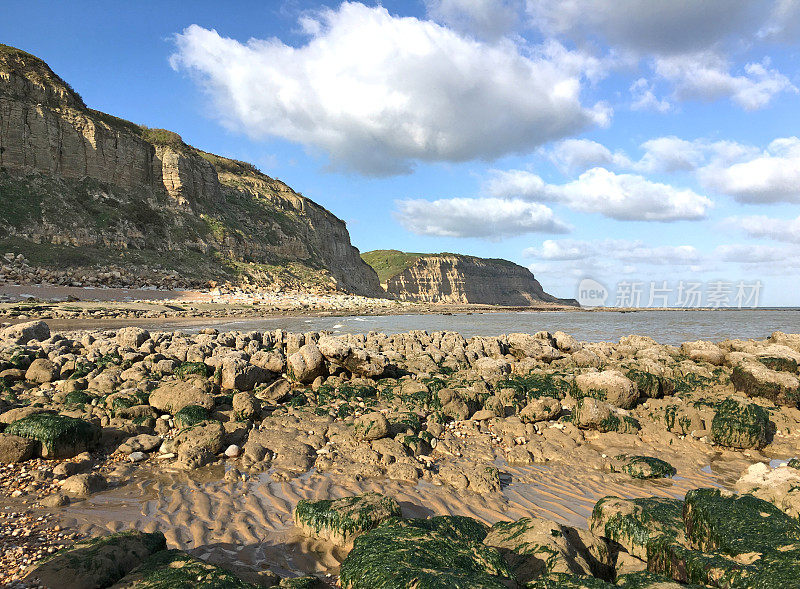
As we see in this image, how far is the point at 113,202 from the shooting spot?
1871 inches

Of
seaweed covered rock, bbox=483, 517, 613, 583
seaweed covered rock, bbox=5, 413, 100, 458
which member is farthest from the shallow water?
seaweed covered rock, bbox=483, 517, 613, 583

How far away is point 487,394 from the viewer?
404 inches

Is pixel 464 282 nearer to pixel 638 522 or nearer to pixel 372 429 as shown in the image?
pixel 372 429

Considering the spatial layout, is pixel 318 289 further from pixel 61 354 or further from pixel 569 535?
pixel 569 535

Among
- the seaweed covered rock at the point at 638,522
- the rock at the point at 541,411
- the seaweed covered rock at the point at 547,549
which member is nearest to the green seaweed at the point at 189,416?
the seaweed covered rock at the point at 547,549

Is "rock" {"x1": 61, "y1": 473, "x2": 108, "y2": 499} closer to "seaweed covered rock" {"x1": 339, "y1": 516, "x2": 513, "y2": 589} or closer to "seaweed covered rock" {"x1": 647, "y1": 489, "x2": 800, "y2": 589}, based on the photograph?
"seaweed covered rock" {"x1": 339, "y1": 516, "x2": 513, "y2": 589}

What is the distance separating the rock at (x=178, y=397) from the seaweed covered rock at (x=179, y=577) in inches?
202

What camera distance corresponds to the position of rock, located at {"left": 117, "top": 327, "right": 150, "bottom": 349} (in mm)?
13328

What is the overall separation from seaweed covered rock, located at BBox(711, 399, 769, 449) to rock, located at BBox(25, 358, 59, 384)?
15.3 metres

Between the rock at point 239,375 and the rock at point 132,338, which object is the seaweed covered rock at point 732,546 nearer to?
the rock at point 239,375

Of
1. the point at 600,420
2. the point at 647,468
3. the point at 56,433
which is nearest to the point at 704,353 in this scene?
the point at 600,420

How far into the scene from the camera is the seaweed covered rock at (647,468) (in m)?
7.16

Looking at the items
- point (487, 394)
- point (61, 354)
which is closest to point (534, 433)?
point (487, 394)

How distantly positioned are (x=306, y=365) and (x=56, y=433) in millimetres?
5406
